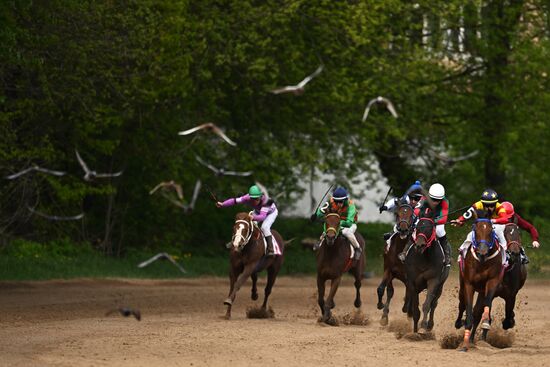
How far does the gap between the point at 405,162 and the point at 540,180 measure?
164 inches

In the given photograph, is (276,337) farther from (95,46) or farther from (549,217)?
(549,217)

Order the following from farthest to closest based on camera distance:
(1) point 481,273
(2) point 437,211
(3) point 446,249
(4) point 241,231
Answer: (4) point 241,231
(3) point 446,249
(2) point 437,211
(1) point 481,273


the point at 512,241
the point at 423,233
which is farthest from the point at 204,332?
the point at 512,241

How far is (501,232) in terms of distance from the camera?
19.9 meters

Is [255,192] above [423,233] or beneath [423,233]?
above

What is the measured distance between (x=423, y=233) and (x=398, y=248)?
2.05m

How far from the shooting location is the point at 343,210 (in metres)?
22.6

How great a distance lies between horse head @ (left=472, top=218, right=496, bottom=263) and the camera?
18.9 meters

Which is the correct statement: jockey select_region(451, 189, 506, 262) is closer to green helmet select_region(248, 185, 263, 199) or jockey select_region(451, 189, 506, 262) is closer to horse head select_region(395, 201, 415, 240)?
horse head select_region(395, 201, 415, 240)

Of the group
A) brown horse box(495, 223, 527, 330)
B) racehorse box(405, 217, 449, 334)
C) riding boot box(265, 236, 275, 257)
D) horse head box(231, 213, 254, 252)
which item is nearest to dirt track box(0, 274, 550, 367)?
brown horse box(495, 223, 527, 330)

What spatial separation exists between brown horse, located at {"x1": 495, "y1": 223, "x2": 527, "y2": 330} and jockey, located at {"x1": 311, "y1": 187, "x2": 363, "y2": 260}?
321 cm

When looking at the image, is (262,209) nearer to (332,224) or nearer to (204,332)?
(332,224)

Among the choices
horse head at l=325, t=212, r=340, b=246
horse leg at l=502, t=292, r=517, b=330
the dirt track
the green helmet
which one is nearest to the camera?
the dirt track

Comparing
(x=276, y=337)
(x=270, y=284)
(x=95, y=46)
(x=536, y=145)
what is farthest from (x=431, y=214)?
(x=536, y=145)
